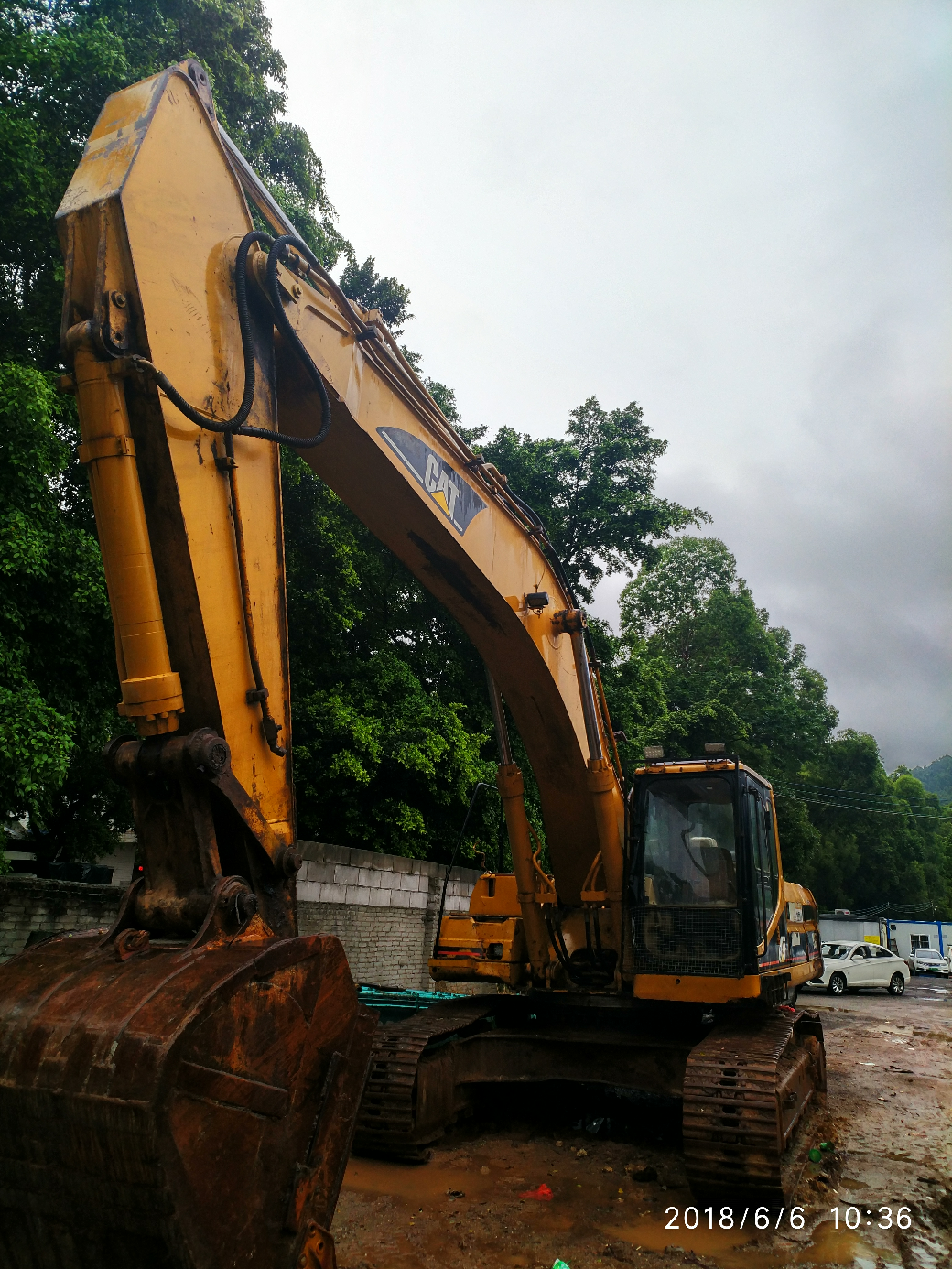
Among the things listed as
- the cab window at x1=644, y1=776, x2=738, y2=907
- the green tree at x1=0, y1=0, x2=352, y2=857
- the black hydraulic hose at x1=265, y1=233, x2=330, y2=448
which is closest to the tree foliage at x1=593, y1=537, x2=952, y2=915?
the green tree at x1=0, y1=0, x2=352, y2=857

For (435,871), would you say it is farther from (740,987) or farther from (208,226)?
(208,226)

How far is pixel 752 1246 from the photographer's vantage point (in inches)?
177

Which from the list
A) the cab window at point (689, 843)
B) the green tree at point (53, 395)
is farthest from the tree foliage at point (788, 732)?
the cab window at point (689, 843)

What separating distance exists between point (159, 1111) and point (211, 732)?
1097 mm

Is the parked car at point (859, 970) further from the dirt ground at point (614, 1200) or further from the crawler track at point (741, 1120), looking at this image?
the crawler track at point (741, 1120)

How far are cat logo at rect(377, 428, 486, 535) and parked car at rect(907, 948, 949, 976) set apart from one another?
94.9 ft

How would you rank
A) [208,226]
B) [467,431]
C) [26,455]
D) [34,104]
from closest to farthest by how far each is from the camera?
[208,226] < [26,455] < [34,104] < [467,431]

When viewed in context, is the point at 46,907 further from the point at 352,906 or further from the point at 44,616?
the point at 352,906

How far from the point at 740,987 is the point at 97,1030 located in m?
4.45

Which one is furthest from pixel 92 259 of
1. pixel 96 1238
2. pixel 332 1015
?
pixel 96 1238

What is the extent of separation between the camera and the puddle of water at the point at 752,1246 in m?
4.32

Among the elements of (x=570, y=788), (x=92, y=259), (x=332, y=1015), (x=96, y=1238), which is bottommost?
(x=96, y=1238)

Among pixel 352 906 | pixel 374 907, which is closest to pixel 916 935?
pixel 374 907

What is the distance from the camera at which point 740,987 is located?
568 centimetres
